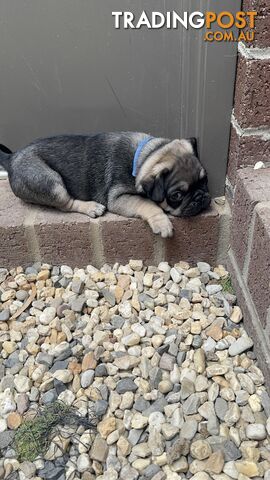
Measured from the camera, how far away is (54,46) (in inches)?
105

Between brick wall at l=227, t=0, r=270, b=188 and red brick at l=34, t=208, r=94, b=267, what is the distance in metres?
0.98

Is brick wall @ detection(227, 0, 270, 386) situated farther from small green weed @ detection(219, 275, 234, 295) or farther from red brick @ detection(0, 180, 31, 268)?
red brick @ detection(0, 180, 31, 268)

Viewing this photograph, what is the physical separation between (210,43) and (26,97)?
3.83ft

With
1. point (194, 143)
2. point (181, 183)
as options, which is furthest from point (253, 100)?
point (181, 183)

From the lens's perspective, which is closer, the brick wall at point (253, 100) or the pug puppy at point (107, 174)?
the brick wall at point (253, 100)

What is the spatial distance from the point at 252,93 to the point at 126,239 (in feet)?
3.73

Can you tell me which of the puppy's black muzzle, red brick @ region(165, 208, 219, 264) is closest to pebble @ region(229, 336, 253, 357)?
red brick @ region(165, 208, 219, 264)

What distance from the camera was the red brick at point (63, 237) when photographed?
2.84 metres

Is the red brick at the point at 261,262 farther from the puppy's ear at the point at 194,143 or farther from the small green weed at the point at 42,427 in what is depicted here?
the small green weed at the point at 42,427

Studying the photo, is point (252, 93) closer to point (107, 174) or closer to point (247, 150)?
point (247, 150)

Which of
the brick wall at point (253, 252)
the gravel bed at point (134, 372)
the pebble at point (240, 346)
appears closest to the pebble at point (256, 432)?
the gravel bed at point (134, 372)

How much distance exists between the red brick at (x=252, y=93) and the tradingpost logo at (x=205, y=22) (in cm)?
14

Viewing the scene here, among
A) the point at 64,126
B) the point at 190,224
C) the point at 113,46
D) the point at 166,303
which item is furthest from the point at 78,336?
the point at 113,46

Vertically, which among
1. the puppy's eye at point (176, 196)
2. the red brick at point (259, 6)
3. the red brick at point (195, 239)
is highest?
the red brick at point (259, 6)
